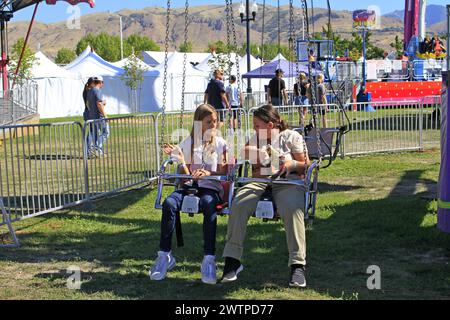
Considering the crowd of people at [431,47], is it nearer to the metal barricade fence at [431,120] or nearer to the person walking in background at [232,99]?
the person walking in background at [232,99]

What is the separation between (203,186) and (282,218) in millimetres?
784

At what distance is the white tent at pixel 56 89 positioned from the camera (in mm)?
34812

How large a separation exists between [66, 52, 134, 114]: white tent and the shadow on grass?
96.3 ft

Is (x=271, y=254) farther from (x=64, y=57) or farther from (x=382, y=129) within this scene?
(x=64, y=57)

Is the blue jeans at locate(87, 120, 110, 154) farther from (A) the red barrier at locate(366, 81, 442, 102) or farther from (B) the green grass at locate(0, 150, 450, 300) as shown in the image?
(A) the red barrier at locate(366, 81, 442, 102)

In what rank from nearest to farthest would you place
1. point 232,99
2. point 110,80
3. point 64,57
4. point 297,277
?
point 297,277 < point 232,99 < point 110,80 < point 64,57

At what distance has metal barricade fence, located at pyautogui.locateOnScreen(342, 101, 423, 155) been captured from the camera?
13875mm

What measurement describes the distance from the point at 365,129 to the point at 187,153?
9.15 m

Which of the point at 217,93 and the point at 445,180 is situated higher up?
the point at 217,93

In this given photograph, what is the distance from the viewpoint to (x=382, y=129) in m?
14.3

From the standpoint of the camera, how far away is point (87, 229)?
7.37m

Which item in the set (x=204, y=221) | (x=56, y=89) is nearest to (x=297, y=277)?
(x=204, y=221)

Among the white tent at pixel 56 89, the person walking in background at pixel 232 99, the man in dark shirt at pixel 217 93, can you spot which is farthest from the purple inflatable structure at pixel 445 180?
the white tent at pixel 56 89
